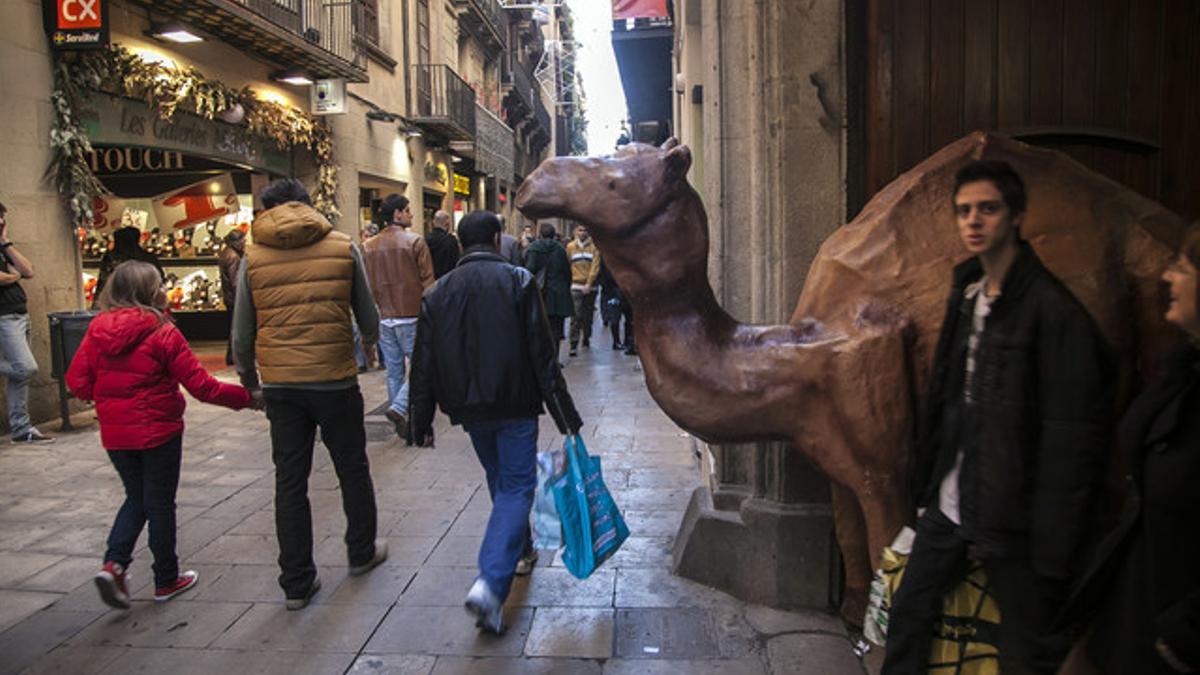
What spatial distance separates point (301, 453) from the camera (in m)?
4.34

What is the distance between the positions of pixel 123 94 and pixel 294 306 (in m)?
7.45

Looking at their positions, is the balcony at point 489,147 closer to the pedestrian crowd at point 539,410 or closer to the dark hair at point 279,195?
the pedestrian crowd at point 539,410

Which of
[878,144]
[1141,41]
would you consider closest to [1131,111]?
[1141,41]

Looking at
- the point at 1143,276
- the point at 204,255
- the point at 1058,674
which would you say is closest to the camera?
the point at 1058,674

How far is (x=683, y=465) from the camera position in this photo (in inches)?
265

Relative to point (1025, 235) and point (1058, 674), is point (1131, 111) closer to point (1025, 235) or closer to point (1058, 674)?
point (1025, 235)

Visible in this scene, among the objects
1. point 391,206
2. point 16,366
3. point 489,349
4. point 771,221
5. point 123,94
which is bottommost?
point 16,366

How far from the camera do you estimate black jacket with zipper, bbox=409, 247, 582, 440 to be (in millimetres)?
3984

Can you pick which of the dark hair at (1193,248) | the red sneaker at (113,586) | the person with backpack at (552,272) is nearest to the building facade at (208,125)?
the person with backpack at (552,272)

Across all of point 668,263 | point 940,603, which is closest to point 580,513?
point 668,263

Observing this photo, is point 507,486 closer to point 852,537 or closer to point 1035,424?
point 852,537

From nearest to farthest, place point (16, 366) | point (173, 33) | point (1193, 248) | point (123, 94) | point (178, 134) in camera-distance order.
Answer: point (1193, 248), point (16, 366), point (123, 94), point (173, 33), point (178, 134)

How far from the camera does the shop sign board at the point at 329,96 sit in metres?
14.8

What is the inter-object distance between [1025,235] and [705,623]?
7.02 feet
